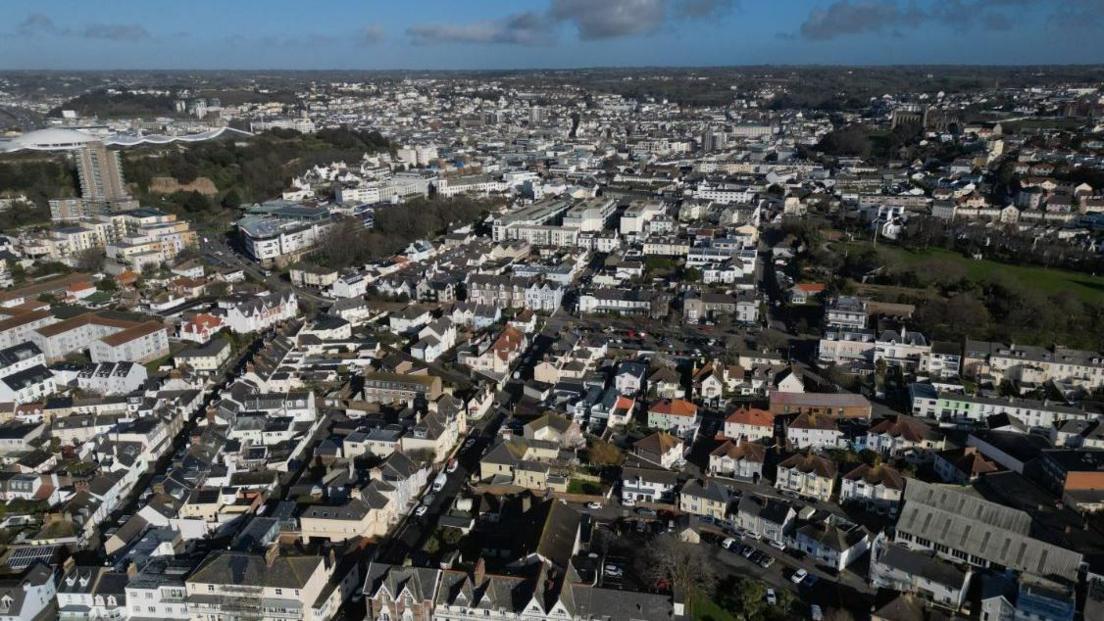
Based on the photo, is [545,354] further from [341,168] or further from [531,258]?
[341,168]

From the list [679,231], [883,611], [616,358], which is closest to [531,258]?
[679,231]

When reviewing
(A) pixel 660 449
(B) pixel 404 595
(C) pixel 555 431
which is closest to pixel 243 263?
(C) pixel 555 431

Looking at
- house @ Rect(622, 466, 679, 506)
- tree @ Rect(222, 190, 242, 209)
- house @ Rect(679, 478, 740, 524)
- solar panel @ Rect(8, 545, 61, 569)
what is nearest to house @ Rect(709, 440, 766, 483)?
house @ Rect(679, 478, 740, 524)

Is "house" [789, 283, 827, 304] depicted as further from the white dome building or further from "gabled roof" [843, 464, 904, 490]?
the white dome building

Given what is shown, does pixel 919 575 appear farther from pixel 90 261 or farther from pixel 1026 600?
pixel 90 261

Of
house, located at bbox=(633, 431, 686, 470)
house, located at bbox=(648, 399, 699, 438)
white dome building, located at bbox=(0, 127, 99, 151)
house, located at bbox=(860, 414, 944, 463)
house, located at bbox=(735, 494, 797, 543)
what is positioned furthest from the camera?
white dome building, located at bbox=(0, 127, 99, 151)

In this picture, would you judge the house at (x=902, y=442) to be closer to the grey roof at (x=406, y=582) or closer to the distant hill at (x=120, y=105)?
the grey roof at (x=406, y=582)
